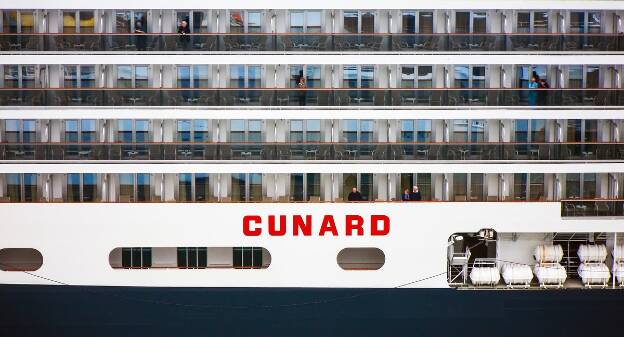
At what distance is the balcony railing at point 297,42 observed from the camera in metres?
19.8

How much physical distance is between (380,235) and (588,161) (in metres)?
4.42

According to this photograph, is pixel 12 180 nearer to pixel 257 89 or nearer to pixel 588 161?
pixel 257 89

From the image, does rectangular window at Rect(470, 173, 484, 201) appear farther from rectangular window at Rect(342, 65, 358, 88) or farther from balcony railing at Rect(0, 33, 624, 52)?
rectangular window at Rect(342, 65, 358, 88)

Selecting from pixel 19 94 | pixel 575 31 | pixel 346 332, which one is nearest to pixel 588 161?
pixel 575 31

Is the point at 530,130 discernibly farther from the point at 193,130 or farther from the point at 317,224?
the point at 193,130

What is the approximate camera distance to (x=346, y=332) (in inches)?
770

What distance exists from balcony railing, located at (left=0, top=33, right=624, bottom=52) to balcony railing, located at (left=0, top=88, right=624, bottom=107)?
81cm

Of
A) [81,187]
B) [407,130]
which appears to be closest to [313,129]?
[407,130]

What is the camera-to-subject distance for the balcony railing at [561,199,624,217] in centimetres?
1991

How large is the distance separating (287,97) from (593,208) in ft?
21.4

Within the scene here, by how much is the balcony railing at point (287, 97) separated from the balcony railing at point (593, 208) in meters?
2.01

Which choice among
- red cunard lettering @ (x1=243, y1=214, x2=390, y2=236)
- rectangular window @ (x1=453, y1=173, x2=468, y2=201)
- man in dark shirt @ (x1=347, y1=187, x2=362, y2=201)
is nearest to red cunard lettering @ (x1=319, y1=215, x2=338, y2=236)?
red cunard lettering @ (x1=243, y1=214, x2=390, y2=236)

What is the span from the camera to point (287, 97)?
1981cm

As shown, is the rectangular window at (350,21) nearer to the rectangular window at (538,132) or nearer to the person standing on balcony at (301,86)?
the person standing on balcony at (301,86)
